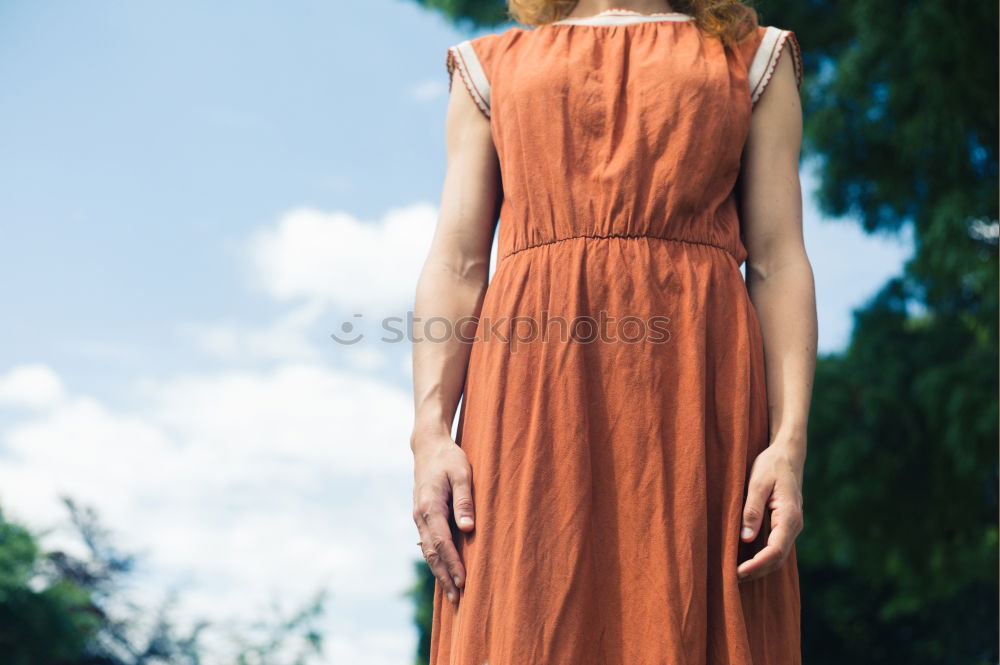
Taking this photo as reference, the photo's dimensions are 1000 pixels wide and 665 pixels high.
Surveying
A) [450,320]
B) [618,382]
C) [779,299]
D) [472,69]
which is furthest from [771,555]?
[472,69]

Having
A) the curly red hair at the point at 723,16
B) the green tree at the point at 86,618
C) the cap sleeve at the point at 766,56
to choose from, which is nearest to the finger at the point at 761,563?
the cap sleeve at the point at 766,56

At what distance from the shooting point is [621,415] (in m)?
1.53

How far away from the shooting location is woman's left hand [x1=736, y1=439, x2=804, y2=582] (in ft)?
4.84

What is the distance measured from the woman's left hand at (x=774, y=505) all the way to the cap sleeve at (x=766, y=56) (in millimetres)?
575

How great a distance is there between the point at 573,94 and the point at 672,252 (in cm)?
29

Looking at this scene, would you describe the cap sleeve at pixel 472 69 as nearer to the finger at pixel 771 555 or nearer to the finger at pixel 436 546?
the finger at pixel 436 546

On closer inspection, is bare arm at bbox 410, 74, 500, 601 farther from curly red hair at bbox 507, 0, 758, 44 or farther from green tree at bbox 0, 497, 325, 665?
green tree at bbox 0, 497, 325, 665

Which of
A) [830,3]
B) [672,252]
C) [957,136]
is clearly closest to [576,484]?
[672,252]

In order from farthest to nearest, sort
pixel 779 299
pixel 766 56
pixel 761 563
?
1. pixel 766 56
2. pixel 779 299
3. pixel 761 563

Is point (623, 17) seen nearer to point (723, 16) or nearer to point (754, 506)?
point (723, 16)

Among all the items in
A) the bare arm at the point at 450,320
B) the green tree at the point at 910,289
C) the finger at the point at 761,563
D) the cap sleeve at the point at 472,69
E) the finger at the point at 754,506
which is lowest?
the finger at the point at 761,563

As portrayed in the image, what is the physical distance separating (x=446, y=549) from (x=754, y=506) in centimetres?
42

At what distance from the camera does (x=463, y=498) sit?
1550mm

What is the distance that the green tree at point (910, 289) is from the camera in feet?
19.8
